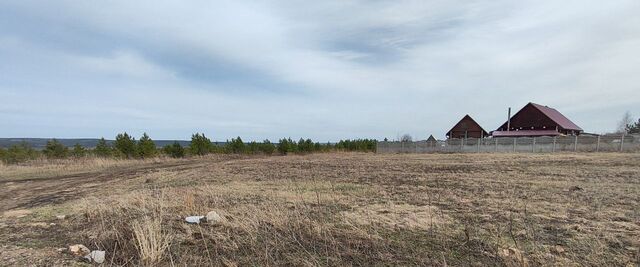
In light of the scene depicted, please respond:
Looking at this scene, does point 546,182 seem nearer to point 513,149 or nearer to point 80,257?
point 80,257

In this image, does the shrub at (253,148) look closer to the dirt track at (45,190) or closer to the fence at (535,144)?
the fence at (535,144)

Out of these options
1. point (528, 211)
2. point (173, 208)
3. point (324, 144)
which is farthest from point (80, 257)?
point (324, 144)

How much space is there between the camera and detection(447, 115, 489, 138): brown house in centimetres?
4659

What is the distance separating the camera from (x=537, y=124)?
1697 inches

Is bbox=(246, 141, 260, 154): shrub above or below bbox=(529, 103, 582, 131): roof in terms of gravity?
below

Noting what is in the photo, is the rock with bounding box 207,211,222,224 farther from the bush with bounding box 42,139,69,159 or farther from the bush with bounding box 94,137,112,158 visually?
the bush with bounding box 42,139,69,159

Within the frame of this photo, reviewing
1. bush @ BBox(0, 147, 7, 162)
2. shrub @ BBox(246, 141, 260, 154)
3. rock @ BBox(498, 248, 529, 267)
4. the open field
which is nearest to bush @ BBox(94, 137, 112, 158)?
bush @ BBox(0, 147, 7, 162)

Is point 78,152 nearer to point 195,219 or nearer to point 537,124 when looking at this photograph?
point 195,219

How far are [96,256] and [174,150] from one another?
3092 centimetres

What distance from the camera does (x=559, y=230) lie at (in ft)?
14.6

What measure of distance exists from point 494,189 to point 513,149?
23610 millimetres

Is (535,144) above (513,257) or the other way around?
above

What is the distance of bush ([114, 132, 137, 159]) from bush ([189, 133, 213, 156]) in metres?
5.34

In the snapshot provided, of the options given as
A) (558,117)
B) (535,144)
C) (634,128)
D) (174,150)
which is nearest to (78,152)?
(174,150)
